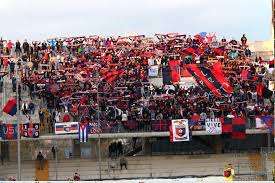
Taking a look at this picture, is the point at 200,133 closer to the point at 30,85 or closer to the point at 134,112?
the point at 134,112

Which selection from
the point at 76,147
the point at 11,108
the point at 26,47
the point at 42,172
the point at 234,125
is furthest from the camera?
the point at 26,47

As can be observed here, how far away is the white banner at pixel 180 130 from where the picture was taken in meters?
41.0

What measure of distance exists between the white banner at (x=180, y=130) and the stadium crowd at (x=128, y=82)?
0.76m

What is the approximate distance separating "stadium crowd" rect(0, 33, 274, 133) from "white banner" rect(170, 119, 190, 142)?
0.76 metres

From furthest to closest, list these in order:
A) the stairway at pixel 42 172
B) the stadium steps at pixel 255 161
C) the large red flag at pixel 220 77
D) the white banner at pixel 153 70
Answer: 1. the white banner at pixel 153 70
2. the large red flag at pixel 220 77
3. the stairway at pixel 42 172
4. the stadium steps at pixel 255 161

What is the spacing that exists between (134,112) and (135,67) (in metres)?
4.15

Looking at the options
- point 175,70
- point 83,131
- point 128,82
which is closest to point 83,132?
point 83,131

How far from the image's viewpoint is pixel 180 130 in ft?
135

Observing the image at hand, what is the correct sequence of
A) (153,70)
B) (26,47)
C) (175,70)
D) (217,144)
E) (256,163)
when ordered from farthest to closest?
(26,47), (153,70), (175,70), (217,144), (256,163)

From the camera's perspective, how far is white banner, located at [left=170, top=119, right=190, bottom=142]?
41.0m

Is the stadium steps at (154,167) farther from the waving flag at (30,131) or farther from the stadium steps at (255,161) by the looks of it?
the waving flag at (30,131)

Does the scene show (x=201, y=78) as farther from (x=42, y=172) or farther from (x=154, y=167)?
(x=42, y=172)

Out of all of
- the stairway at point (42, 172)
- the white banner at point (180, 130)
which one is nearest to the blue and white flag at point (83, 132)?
the stairway at point (42, 172)

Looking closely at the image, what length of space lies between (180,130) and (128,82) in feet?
17.7
